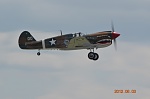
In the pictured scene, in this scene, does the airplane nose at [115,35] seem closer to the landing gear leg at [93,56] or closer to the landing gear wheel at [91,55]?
the landing gear leg at [93,56]

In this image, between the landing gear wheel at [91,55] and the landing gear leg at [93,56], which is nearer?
the landing gear leg at [93,56]

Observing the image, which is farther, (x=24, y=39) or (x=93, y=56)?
(x=24, y=39)

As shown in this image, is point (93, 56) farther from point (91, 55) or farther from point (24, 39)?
point (24, 39)

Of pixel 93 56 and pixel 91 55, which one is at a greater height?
pixel 91 55

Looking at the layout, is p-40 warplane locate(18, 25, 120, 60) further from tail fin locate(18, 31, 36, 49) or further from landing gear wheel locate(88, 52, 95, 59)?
tail fin locate(18, 31, 36, 49)

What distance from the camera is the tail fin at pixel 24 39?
231 ft

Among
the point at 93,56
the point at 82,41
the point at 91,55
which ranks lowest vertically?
the point at 93,56

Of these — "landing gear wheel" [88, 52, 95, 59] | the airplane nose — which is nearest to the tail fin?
"landing gear wheel" [88, 52, 95, 59]

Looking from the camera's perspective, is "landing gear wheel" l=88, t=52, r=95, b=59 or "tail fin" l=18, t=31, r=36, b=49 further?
"tail fin" l=18, t=31, r=36, b=49

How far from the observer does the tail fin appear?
2768 inches

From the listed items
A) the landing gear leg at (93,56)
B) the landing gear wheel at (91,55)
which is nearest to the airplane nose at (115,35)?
the landing gear leg at (93,56)

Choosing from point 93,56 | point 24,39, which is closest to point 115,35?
point 93,56

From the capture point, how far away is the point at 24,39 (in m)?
71.2

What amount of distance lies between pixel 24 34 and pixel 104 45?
11.1 metres
